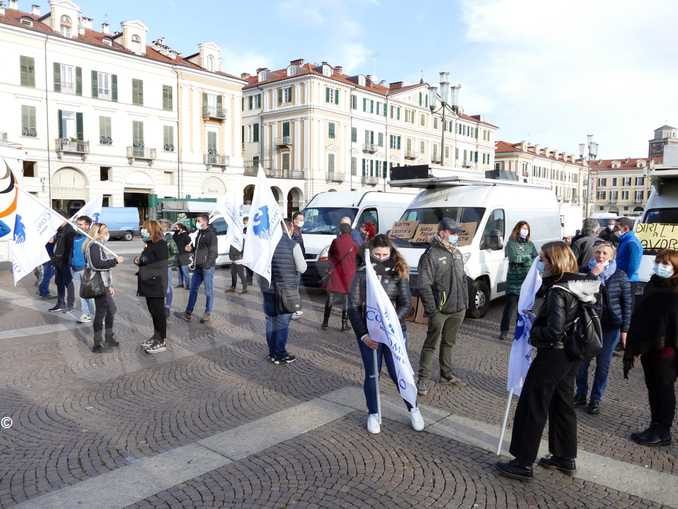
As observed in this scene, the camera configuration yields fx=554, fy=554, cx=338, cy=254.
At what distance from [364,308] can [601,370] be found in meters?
2.48

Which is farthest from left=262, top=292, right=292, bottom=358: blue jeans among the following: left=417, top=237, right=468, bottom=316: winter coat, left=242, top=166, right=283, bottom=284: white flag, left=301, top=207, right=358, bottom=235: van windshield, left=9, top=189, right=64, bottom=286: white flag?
left=301, top=207, right=358, bottom=235: van windshield

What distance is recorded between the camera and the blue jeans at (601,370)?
5.47 metres

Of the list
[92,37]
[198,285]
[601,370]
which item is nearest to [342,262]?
[198,285]

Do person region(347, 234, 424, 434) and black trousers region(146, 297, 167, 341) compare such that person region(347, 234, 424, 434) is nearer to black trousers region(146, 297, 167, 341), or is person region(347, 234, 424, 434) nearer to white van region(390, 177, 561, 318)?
black trousers region(146, 297, 167, 341)

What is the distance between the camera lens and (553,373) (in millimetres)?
3938

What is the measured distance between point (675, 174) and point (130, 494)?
9.34 metres

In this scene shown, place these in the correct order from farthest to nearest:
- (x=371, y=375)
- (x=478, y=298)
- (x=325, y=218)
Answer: (x=325, y=218) < (x=478, y=298) < (x=371, y=375)

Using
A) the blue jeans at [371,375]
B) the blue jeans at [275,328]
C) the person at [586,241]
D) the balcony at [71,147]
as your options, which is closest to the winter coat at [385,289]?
the blue jeans at [371,375]

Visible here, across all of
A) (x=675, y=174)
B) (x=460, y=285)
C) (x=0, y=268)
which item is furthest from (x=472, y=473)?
(x=0, y=268)

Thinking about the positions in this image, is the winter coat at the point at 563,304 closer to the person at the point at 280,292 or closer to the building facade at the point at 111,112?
the person at the point at 280,292

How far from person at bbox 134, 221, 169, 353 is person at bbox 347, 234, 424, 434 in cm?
344

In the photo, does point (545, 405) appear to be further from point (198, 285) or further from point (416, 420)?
point (198, 285)

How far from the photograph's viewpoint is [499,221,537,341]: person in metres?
8.41

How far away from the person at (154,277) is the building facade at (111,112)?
1385 inches
